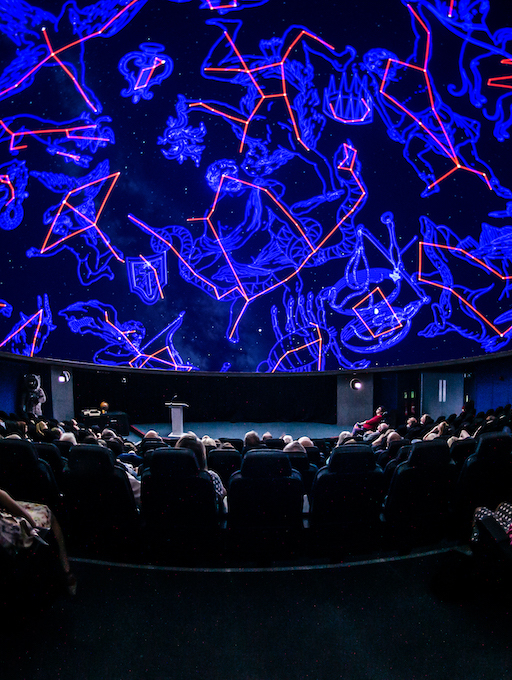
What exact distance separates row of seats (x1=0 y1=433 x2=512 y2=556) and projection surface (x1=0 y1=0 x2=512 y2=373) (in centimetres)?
831

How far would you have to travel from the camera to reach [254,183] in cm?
1109

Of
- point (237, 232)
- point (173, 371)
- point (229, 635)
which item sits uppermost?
point (237, 232)

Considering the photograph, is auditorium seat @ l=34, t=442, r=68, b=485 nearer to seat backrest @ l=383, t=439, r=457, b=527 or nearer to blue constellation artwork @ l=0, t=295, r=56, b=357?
seat backrest @ l=383, t=439, r=457, b=527

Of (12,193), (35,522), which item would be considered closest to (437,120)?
(12,193)

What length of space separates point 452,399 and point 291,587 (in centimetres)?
1230

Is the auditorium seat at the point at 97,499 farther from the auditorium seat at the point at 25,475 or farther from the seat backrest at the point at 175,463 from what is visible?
the seat backrest at the point at 175,463

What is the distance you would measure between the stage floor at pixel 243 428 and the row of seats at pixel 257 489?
911 cm

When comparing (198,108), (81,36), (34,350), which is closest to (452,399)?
(198,108)

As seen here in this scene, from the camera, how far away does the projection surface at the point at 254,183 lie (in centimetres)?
843

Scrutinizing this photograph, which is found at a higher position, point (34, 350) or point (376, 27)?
point (376, 27)

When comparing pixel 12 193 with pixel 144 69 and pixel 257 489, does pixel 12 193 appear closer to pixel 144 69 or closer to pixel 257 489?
pixel 144 69

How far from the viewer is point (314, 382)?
52.3 ft

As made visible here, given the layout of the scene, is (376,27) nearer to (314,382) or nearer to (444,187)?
(444,187)

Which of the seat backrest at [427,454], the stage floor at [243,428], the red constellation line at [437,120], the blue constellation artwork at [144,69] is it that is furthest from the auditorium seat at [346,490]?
the blue constellation artwork at [144,69]
